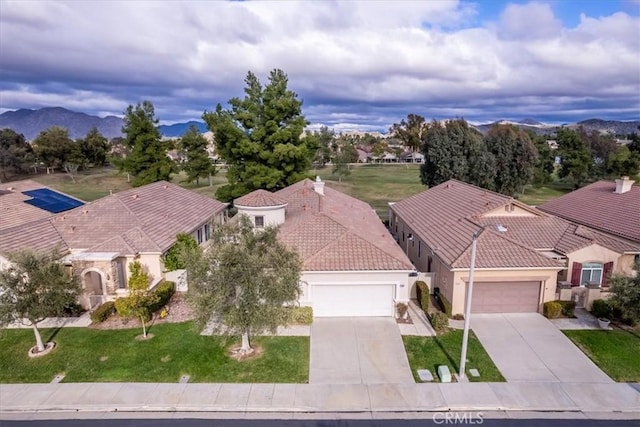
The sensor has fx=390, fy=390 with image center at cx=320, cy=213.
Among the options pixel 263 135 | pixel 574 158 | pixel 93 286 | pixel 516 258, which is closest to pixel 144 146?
pixel 263 135

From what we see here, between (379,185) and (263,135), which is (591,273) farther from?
(379,185)

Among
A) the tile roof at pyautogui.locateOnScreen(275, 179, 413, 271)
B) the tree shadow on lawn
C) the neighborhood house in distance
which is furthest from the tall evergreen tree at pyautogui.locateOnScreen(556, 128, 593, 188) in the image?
the tree shadow on lawn

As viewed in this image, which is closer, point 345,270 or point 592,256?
point 345,270

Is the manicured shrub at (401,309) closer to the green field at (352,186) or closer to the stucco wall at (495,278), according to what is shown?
the stucco wall at (495,278)

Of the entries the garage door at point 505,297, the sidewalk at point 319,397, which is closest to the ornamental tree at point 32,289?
the sidewalk at point 319,397

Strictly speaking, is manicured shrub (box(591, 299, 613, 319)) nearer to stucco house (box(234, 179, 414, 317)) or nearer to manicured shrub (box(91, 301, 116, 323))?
stucco house (box(234, 179, 414, 317))
